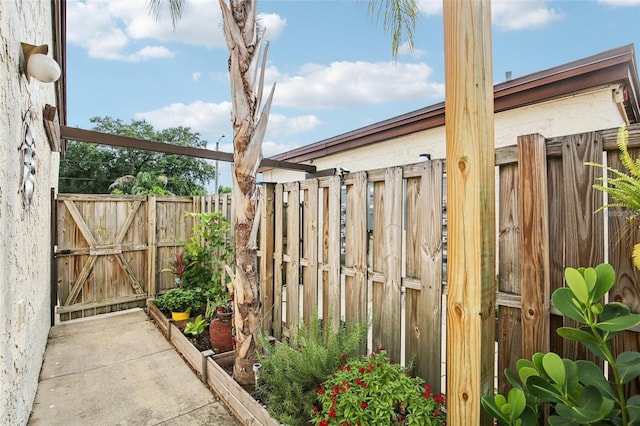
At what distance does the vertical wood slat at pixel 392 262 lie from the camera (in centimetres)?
229

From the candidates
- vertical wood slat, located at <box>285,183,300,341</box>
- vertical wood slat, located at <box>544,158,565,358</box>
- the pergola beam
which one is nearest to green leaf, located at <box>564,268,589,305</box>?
vertical wood slat, located at <box>544,158,565,358</box>

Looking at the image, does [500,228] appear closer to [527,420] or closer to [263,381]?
[527,420]

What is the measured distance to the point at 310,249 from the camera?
3.09 meters

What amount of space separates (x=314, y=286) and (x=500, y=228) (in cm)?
176

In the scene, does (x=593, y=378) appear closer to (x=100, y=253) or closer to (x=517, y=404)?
(x=517, y=404)

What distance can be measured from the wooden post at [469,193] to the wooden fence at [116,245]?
4.30 meters

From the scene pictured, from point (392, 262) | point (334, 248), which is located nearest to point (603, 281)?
point (392, 262)

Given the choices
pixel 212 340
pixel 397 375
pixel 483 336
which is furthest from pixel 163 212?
pixel 483 336

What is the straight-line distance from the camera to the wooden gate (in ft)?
17.3

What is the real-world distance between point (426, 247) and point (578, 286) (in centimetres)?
104

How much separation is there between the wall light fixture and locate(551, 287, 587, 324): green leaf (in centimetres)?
290

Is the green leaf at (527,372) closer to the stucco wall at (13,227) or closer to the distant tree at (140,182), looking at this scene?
the stucco wall at (13,227)

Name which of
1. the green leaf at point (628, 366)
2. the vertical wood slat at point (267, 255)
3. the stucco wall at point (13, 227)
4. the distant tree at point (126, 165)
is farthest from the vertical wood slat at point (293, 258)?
the distant tree at point (126, 165)

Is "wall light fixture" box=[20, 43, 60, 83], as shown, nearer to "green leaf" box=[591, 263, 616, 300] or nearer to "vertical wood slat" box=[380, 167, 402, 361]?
"vertical wood slat" box=[380, 167, 402, 361]
